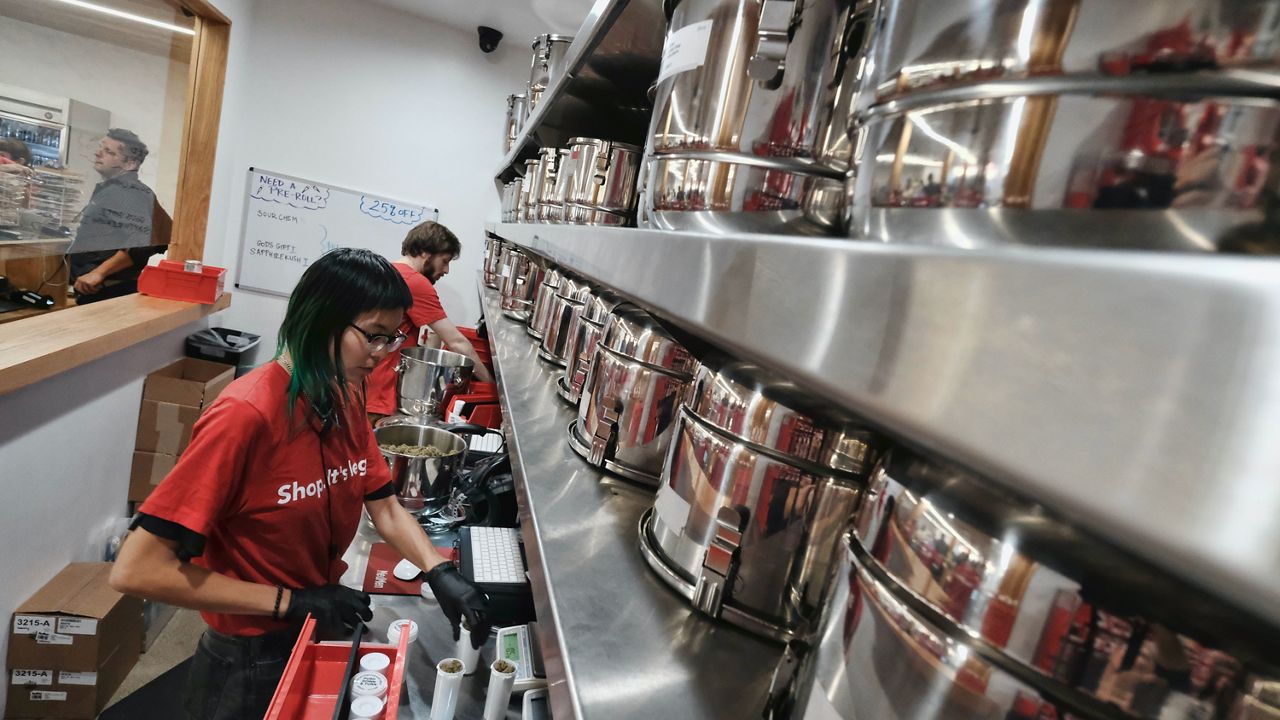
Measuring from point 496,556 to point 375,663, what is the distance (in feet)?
0.99

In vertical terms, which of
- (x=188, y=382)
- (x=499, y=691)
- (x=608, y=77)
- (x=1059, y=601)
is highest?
(x=608, y=77)

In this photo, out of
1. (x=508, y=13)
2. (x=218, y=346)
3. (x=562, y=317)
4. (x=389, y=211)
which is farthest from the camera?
(x=389, y=211)

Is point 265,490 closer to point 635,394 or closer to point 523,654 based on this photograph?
point 523,654

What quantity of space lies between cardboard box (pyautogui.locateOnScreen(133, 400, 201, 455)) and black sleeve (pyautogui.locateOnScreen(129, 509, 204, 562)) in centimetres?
229

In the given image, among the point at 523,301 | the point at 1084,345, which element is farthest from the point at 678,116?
the point at 523,301

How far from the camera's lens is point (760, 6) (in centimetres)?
62

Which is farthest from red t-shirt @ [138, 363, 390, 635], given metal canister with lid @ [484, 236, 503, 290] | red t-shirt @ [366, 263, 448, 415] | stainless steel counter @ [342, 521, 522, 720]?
metal canister with lid @ [484, 236, 503, 290]

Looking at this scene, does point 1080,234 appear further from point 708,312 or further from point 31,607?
point 31,607

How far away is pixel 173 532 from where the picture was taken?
3.93ft

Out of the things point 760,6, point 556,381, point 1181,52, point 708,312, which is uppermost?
point 760,6

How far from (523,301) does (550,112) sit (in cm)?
70

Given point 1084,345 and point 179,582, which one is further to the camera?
point 179,582

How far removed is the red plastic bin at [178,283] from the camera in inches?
139

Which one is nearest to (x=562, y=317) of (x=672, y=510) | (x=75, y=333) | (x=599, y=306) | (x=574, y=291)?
(x=574, y=291)
